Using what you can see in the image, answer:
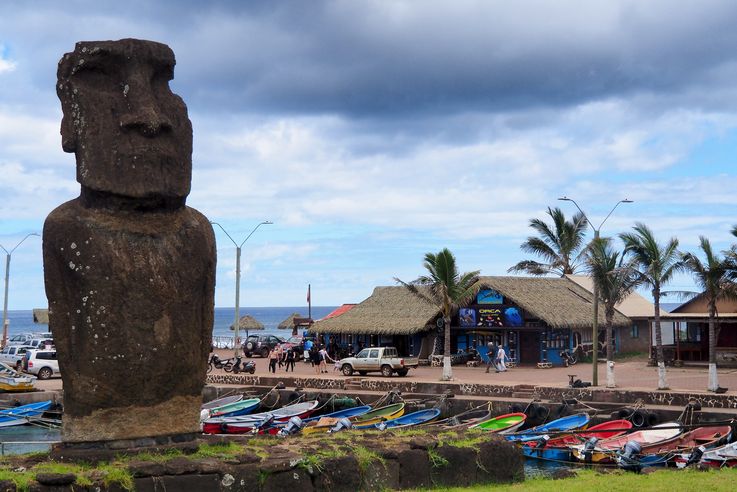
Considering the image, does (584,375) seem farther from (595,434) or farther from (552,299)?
(595,434)

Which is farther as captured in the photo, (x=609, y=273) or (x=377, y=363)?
(x=377, y=363)

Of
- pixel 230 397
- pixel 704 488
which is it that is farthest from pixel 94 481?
pixel 230 397

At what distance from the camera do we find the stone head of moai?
12500 millimetres

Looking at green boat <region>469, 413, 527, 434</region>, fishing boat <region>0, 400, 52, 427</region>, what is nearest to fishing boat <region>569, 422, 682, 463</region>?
green boat <region>469, 413, 527, 434</region>

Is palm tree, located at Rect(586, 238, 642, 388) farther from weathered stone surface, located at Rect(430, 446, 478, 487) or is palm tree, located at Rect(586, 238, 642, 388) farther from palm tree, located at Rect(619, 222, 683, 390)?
weathered stone surface, located at Rect(430, 446, 478, 487)

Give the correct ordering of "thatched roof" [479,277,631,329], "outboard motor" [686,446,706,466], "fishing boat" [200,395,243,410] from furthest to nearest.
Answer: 1. "thatched roof" [479,277,631,329]
2. "fishing boat" [200,395,243,410]
3. "outboard motor" [686,446,706,466]

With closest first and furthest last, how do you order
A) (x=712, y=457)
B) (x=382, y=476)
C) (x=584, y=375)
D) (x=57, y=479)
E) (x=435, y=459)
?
1. (x=57, y=479)
2. (x=382, y=476)
3. (x=435, y=459)
4. (x=712, y=457)
5. (x=584, y=375)

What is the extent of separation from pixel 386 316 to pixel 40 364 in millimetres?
17960

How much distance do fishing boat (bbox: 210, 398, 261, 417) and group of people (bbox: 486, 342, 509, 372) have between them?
13.5 m

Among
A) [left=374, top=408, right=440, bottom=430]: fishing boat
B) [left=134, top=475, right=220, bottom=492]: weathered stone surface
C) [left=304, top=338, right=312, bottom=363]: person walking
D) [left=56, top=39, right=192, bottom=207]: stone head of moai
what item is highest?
[left=56, top=39, right=192, bottom=207]: stone head of moai

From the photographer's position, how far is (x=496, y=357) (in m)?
45.7

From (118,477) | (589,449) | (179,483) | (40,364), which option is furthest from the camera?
(40,364)

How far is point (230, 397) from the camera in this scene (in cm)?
3491

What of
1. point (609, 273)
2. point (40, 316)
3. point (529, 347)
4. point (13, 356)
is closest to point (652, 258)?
point (609, 273)
